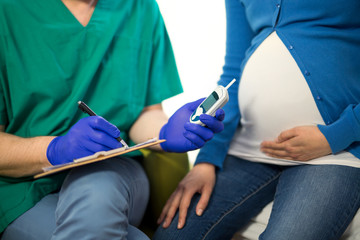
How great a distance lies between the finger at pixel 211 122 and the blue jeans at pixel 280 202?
232mm

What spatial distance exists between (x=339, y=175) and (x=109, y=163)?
557mm

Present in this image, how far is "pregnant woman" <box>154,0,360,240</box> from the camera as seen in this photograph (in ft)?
2.48

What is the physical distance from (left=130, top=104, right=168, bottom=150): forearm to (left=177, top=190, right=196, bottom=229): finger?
169 mm

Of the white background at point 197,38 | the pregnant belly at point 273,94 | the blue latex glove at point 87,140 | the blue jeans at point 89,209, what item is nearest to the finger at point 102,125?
the blue latex glove at point 87,140

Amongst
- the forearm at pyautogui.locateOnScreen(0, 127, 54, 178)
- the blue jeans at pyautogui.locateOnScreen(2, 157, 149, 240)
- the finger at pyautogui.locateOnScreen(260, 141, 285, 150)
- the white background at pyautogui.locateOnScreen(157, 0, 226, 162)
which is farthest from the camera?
the white background at pyautogui.locateOnScreen(157, 0, 226, 162)

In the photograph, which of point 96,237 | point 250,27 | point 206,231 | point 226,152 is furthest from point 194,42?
point 96,237

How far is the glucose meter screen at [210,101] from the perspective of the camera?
721 mm

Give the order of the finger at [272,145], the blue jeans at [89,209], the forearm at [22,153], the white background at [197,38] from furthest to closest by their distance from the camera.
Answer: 1. the white background at [197,38]
2. the finger at [272,145]
3. the forearm at [22,153]
4. the blue jeans at [89,209]

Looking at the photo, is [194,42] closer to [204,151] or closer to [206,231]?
[204,151]

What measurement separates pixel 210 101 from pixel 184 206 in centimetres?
31

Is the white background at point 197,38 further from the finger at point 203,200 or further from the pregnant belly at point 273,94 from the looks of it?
the finger at point 203,200

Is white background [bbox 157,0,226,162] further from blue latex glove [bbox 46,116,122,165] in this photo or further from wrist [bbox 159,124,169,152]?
blue latex glove [bbox 46,116,122,165]

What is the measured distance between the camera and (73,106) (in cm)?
84

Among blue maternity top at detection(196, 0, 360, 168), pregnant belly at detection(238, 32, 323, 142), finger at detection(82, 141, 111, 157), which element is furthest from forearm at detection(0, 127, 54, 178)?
blue maternity top at detection(196, 0, 360, 168)
